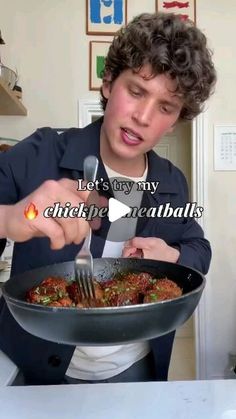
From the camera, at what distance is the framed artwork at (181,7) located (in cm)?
238

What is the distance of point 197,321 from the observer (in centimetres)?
246

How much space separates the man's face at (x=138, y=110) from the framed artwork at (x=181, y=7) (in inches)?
70.5

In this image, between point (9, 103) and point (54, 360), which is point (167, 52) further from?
point (9, 103)

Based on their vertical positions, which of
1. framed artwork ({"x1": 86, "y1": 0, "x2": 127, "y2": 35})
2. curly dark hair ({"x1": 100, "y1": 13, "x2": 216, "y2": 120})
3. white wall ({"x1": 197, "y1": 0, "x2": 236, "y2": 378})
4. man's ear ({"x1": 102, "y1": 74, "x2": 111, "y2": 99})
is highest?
framed artwork ({"x1": 86, "y1": 0, "x2": 127, "y2": 35})

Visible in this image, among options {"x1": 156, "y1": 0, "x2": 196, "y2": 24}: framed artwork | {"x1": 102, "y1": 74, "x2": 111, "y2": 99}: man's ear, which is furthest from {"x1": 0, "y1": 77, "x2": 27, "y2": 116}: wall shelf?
{"x1": 156, "y1": 0, "x2": 196, "y2": 24}: framed artwork

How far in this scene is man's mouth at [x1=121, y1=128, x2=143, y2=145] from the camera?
84 cm

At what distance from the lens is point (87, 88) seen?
2.39 metres

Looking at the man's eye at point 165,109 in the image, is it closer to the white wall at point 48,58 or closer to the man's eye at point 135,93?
the man's eye at point 135,93

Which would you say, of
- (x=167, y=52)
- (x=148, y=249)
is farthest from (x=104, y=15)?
(x=148, y=249)

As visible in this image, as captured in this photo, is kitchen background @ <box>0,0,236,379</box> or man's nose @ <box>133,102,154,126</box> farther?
kitchen background @ <box>0,0,236,379</box>

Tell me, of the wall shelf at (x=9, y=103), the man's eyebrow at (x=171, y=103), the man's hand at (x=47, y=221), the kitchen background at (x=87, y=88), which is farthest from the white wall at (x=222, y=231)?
the man's hand at (x=47, y=221)

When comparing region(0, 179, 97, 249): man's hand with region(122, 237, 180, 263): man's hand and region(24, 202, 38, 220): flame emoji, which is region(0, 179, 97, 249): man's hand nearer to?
region(24, 202, 38, 220): flame emoji

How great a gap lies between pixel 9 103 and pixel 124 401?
175 cm

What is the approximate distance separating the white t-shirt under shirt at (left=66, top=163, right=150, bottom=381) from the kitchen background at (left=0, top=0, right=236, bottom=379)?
1.61 m
